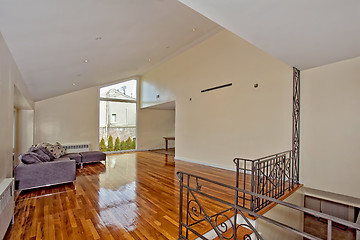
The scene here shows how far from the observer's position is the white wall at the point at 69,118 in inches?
272

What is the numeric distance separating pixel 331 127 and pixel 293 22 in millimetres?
2534

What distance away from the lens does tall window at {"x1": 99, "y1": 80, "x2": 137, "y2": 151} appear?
8586 mm

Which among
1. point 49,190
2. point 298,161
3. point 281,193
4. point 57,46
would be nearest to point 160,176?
point 49,190

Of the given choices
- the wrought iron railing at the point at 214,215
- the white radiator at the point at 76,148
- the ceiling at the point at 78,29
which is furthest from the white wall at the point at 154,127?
the wrought iron railing at the point at 214,215

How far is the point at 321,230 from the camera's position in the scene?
402cm

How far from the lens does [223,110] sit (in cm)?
545

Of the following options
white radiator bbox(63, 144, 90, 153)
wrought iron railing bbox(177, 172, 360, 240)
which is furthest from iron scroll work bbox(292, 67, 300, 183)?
white radiator bbox(63, 144, 90, 153)

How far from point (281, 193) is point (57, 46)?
458 centimetres

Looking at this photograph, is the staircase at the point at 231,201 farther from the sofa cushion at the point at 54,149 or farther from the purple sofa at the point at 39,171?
the sofa cushion at the point at 54,149

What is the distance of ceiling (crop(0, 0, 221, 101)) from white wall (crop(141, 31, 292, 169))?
138cm

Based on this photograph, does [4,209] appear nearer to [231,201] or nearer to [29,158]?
[29,158]

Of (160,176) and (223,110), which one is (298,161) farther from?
(160,176)

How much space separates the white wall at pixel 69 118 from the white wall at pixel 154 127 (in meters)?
2.23

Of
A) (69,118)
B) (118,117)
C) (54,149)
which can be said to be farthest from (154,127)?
(54,149)
